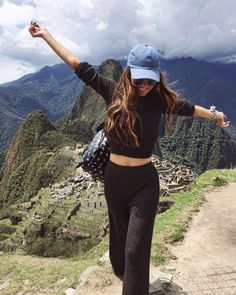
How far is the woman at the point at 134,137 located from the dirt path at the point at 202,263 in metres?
1.17

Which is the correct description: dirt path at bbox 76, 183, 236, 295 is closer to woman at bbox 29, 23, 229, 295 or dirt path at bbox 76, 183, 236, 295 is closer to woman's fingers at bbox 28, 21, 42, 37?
woman at bbox 29, 23, 229, 295

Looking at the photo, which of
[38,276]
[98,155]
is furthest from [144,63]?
[38,276]

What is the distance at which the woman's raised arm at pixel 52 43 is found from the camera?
4.70 metres

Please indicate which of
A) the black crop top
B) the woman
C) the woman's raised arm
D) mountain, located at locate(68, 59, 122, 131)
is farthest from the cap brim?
mountain, located at locate(68, 59, 122, 131)

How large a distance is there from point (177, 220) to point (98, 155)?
3.80m

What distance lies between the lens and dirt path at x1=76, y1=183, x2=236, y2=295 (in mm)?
5637

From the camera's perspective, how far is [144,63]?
4.27 meters

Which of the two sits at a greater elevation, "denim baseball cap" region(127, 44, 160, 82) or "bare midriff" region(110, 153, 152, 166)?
"denim baseball cap" region(127, 44, 160, 82)

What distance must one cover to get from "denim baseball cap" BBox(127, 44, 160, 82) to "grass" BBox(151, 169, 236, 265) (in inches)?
125

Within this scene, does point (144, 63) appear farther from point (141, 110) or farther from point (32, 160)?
point (32, 160)

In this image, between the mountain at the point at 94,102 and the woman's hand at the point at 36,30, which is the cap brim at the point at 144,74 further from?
the mountain at the point at 94,102

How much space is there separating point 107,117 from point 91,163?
2.08 ft

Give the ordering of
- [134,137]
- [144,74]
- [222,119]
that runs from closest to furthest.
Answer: [144,74]
[134,137]
[222,119]

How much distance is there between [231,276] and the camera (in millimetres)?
5977
